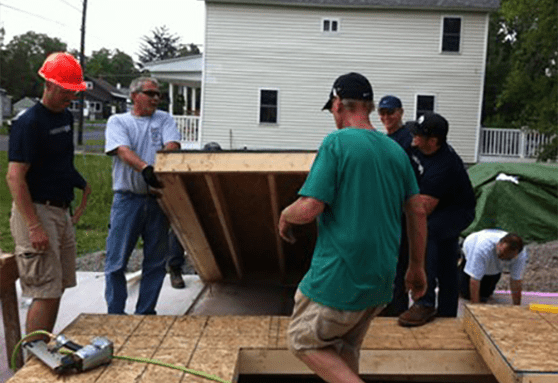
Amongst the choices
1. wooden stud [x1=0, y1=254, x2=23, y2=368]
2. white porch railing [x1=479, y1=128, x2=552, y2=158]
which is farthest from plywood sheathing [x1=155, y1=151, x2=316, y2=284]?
white porch railing [x1=479, y1=128, x2=552, y2=158]

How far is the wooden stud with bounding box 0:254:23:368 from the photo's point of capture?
3.51 metres

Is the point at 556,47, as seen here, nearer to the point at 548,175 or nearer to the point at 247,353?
the point at 548,175

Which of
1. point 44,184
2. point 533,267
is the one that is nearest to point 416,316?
point 44,184

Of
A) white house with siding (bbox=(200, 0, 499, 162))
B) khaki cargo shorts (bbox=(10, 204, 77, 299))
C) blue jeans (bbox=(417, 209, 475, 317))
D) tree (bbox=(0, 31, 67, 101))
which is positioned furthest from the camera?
tree (bbox=(0, 31, 67, 101))

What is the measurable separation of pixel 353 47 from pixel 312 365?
17.6 meters

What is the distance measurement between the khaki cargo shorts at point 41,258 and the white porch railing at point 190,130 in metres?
16.3

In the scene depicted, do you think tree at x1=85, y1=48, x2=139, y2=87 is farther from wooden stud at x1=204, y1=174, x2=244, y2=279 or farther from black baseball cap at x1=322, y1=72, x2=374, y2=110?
black baseball cap at x1=322, y1=72, x2=374, y2=110

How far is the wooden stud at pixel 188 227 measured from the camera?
13.1 feet

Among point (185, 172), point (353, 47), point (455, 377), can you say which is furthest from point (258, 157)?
point (353, 47)

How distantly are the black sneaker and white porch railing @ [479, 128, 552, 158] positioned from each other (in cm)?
1583

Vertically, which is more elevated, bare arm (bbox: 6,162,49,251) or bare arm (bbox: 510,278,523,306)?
bare arm (bbox: 6,162,49,251)

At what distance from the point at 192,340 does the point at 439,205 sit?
188cm

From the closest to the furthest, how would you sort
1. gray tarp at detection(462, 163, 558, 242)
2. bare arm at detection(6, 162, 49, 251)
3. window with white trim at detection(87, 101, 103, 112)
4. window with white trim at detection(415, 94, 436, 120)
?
1. bare arm at detection(6, 162, 49, 251)
2. gray tarp at detection(462, 163, 558, 242)
3. window with white trim at detection(415, 94, 436, 120)
4. window with white trim at detection(87, 101, 103, 112)

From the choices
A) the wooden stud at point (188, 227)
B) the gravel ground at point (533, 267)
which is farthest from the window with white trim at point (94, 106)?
the wooden stud at point (188, 227)
